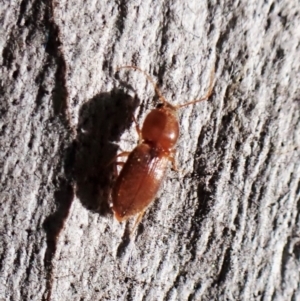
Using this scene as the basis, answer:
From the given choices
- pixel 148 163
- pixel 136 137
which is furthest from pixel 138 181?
pixel 136 137

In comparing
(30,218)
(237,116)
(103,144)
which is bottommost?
(30,218)

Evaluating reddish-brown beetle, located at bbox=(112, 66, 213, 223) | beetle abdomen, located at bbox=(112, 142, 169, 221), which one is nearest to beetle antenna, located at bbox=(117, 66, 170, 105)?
reddish-brown beetle, located at bbox=(112, 66, 213, 223)

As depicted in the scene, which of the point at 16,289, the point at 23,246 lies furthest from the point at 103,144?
the point at 16,289

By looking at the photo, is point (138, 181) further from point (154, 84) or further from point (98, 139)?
point (154, 84)

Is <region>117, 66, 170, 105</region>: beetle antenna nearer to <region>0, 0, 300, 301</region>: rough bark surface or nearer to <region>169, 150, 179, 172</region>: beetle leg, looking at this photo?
<region>0, 0, 300, 301</region>: rough bark surface

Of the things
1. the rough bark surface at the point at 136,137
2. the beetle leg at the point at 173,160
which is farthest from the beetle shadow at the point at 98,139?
the beetle leg at the point at 173,160

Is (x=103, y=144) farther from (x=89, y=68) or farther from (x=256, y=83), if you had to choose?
(x=256, y=83)

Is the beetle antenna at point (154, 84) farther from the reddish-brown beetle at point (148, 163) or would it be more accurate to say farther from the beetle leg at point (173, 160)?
the beetle leg at point (173, 160)
